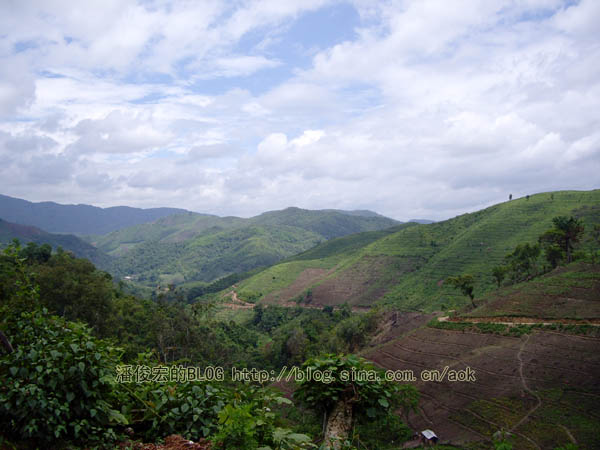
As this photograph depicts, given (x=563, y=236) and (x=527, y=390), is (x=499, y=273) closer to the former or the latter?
(x=563, y=236)

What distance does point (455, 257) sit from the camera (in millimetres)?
69438

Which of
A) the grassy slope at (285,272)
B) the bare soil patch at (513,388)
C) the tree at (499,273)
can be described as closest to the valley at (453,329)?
the bare soil patch at (513,388)

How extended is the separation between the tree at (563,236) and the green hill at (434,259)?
8550 mm

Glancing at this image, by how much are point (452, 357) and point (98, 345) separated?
29.8m

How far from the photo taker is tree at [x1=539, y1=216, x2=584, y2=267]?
4316 cm

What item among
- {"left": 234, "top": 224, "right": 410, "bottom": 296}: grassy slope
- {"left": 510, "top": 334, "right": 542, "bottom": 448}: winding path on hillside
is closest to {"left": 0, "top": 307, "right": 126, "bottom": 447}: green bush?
{"left": 510, "top": 334, "right": 542, "bottom": 448}: winding path on hillside

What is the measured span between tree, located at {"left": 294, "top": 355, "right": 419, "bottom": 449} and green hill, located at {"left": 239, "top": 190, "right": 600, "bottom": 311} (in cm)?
5231

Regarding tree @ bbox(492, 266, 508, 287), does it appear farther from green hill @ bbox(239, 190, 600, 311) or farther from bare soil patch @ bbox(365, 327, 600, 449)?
bare soil patch @ bbox(365, 327, 600, 449)

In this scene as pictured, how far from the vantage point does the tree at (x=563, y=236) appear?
43.2 metres

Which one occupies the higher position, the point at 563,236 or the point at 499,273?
the point at 563,236

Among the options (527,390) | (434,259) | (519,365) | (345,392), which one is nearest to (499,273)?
(434,259)

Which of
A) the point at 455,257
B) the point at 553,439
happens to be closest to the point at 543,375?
the point at 553,439

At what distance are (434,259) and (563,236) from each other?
30.7m

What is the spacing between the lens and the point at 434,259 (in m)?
74.2
